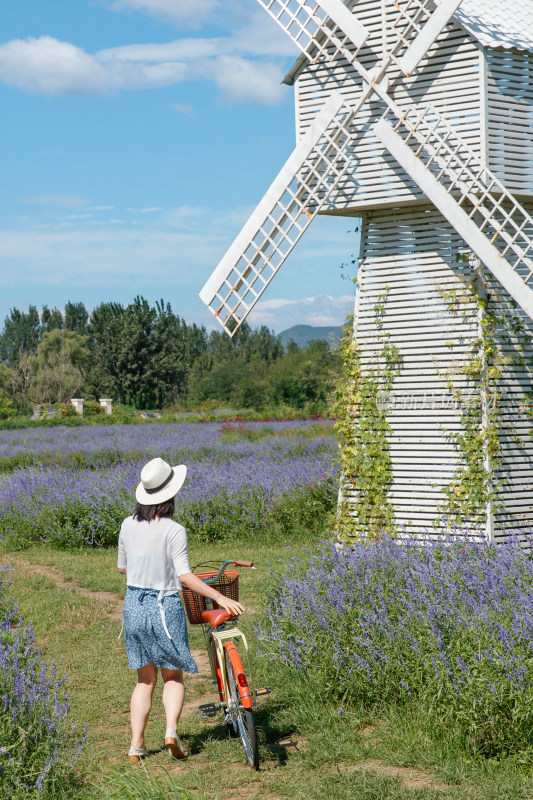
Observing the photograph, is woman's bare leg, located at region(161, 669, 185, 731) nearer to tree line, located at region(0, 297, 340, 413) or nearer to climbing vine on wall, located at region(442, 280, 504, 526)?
climbing vine on wall, located at region(442, 280, 504, 526)

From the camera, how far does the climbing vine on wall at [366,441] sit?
324 inches

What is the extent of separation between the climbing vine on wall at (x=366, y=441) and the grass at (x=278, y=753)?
2133 millimetres

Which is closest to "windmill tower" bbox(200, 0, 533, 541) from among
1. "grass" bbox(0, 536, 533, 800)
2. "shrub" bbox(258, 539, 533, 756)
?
"shrub" bbox(258, 539, 533, 756)

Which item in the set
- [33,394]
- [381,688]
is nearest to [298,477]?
[381,688]

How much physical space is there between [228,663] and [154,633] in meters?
0.45

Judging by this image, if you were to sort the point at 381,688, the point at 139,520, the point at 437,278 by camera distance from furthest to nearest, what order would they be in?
1. the point at 437,278
2. the point at 381,688
3. the point at 139,520

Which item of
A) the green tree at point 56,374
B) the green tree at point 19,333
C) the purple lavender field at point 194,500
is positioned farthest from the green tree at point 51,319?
the purple lavender field at point 194,500

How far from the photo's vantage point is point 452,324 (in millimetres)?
7926

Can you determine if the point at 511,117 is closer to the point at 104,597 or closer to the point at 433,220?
the point at 433,220

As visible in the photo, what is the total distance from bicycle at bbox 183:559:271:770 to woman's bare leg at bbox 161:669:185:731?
0.81ft

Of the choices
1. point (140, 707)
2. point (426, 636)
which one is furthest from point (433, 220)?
point (140, 707)

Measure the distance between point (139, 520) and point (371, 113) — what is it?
220 inches

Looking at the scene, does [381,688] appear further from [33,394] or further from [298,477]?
[33,394]

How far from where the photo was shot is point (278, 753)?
14.2ft
